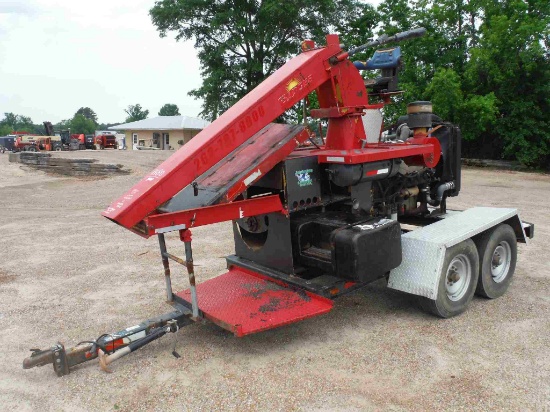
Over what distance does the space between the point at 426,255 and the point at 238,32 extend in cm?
2214

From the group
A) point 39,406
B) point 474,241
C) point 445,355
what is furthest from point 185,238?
point 474,241

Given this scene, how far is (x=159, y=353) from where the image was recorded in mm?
4008

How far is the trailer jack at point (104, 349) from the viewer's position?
11.5 ft

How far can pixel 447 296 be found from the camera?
449 centimetres

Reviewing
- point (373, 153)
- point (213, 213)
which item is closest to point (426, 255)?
point (373, 153)

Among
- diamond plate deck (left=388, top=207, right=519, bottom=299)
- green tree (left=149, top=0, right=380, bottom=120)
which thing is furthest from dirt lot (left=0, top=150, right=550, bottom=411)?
green tree (left=149, top=0, right=380, bottom=120)

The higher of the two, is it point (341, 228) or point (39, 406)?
point (341, 228)

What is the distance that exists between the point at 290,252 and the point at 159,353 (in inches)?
56.3

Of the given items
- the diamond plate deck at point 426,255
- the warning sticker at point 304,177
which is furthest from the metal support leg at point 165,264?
the diamond plate deck at point 426,255

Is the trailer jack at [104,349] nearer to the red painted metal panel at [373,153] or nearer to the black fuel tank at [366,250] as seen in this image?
the black fuel tank at [366,250]

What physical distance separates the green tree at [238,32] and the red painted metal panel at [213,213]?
20975 millimetres

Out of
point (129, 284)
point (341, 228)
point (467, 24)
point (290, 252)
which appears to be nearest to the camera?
point (341, 228)

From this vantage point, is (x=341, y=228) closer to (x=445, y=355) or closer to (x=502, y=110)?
(x=445, y=355)

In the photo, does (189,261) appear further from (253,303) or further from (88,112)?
(88,112)
